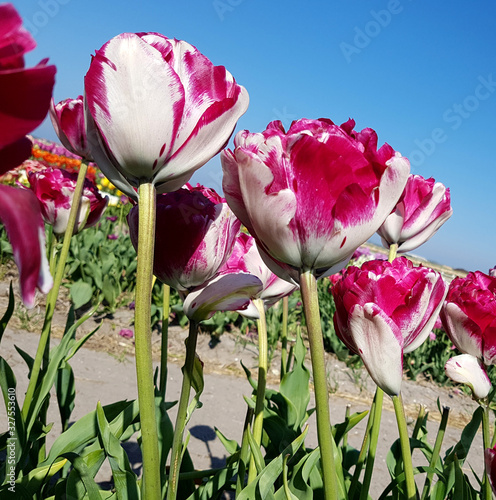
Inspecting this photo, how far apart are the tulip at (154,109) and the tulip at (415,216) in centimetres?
62

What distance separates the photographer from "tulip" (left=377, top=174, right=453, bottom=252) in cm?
106

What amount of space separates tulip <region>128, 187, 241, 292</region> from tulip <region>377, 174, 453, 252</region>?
490mm

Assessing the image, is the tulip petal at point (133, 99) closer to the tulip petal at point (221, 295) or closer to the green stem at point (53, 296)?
the tulip petal at point (221, 295)

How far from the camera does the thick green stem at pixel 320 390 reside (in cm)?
48

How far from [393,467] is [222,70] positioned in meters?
1.08

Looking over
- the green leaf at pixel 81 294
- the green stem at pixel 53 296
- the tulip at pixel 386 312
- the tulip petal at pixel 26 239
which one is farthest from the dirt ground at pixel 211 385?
the tulip petal at pixel 26 239

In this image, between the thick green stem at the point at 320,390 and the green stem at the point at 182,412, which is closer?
the thick green stem at the point at 320,390

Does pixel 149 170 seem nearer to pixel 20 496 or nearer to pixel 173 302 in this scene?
pixel 20 496

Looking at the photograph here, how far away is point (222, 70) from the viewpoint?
54 cm

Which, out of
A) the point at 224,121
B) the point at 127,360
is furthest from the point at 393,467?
the point at 127,360

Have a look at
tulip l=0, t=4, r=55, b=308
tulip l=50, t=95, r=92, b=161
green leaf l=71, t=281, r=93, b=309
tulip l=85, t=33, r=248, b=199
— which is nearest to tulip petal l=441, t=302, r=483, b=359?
tulip l=85, t=33, r=248, b=199

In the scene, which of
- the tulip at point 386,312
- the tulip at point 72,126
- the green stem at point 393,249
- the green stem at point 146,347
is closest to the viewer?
the green stem at point 146,347

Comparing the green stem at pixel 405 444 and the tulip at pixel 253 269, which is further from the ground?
the tulip at pixel 253 269

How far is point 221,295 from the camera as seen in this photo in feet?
2.29
